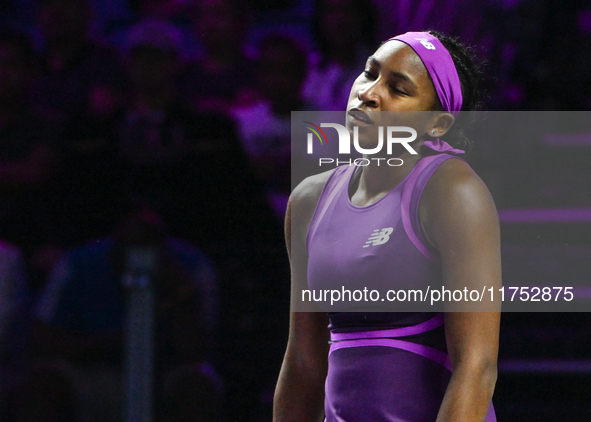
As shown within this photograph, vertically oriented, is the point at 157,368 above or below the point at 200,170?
below

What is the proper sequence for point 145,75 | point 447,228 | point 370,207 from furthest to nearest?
1. point 145,75
2. point 370,207
3. point 447,228

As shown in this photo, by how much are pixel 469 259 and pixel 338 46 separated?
1468 millimetres

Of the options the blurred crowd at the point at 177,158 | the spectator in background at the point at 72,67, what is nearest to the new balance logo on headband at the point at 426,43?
the blurred crowd at the point at 177,158

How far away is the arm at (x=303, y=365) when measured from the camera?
3.58ft

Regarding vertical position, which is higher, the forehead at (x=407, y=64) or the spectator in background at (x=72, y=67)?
the spectator in background at (x=72, y=67)

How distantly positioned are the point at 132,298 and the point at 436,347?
1.18 meters

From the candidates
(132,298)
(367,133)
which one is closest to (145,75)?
(132,298)

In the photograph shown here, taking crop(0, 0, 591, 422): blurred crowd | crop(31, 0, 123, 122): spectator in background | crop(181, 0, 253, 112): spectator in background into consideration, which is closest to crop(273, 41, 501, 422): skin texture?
crop(0, 0, 591, 422): blurred crowd

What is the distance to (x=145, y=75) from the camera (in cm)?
228

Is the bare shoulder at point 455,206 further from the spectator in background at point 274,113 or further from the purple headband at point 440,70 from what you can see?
the spectator in background at point 274,113

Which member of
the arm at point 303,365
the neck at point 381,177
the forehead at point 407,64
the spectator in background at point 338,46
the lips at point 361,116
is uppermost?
the spectator in background at point 338,46

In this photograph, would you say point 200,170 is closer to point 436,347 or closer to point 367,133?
point 367,133

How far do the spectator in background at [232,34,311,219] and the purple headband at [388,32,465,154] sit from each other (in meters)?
1.04

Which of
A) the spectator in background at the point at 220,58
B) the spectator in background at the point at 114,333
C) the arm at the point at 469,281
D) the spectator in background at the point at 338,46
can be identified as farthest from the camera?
the spectator in background at the point at 220,58
